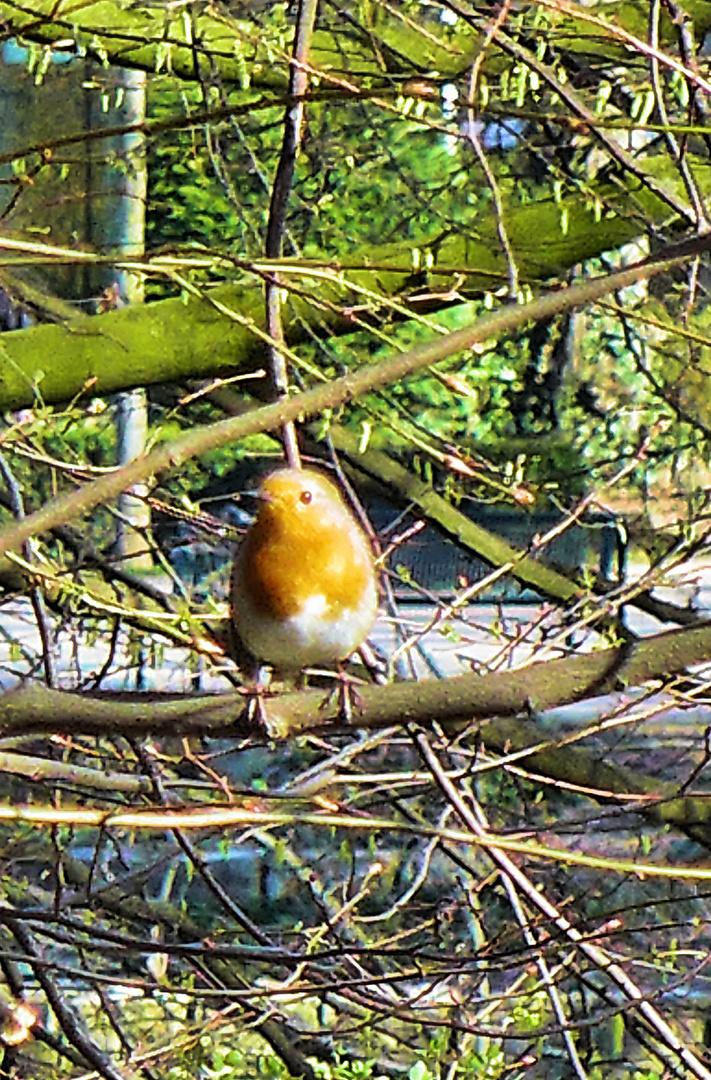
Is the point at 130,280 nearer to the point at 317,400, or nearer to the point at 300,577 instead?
the point at 300,577

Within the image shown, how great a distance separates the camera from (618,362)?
5.35m

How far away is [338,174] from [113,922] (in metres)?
2.17

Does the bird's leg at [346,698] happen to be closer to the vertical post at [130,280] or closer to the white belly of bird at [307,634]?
the white belly of bird at [307,634]

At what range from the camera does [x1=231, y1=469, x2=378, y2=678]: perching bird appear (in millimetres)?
1312

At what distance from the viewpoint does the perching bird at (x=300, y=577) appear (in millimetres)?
1312

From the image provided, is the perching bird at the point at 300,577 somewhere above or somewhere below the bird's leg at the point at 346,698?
above

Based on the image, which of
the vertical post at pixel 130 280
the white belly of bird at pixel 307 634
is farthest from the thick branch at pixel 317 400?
the vertical post at pixel 130 280

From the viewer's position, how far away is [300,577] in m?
1.34

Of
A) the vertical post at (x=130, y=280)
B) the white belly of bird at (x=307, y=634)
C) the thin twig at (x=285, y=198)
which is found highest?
the vertical post at (x=130, y=280)

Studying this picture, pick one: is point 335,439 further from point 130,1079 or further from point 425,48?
point 130,1079

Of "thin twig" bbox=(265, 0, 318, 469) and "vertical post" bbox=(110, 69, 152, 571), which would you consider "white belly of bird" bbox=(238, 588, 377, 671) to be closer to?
"thin twig" bbox=(265, 0, 318, 469)

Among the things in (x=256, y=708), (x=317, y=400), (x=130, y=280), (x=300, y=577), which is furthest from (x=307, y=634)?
(x=130, y=280)

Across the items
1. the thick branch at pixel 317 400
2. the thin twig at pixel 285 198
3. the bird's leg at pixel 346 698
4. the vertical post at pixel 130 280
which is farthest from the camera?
the vertical post at pixel 130 280

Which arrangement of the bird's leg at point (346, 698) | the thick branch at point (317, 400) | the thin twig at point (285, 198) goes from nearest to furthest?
1. the thick branch at point (317, 400)
2. the bird's leg at point (346, 698)
3. the thin twig at point (285, 198)
